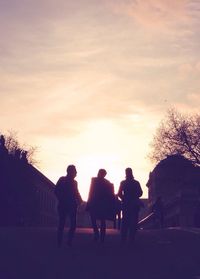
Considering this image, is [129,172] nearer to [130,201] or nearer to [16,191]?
[130,201]

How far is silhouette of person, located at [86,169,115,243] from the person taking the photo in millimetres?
15617

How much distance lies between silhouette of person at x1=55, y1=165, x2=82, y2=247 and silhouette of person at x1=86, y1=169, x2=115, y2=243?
0.74m

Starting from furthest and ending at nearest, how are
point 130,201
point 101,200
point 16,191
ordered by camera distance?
point 16,191 → point 130,201 → point 101,200

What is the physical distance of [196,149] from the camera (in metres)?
60.5

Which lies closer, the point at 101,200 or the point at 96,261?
the point at 96,261

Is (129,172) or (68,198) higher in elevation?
(129,172)

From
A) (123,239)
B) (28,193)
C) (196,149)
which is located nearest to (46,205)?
(28,193)

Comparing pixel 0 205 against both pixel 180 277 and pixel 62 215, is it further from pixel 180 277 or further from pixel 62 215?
pixel 180 277

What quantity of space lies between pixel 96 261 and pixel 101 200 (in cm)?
461

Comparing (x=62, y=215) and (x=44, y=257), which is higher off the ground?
(x=62, y=215)

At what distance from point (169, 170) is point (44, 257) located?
2026 inches

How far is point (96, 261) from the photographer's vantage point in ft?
36.7

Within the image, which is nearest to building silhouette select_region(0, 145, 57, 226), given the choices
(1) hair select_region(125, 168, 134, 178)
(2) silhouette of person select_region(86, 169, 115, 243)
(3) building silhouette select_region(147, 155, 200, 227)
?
(3) building silhouette select_region(147, 155, 200, 227)

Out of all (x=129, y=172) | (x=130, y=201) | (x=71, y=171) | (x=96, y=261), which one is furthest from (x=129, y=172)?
(x=96, y=261)
